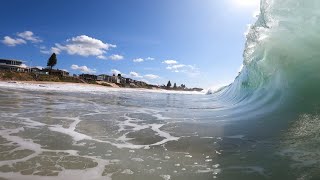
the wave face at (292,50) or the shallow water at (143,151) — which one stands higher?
the wave face at (292,50)

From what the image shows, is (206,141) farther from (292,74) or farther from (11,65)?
(11,65)

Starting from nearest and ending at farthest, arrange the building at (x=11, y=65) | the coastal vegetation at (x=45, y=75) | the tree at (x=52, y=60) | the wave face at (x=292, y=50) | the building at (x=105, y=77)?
the wave face at (x=292, y=50) < the coastal vegetation at (x=45, y=75) < the building at (x=11, y=65) < the tree at (x=52, y=60) < the building at (x=105, y=77)

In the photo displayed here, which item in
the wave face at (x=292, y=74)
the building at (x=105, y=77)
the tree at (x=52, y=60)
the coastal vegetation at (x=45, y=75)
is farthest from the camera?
the building at (x=105, y=77)

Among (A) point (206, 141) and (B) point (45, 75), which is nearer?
(A) point (206, 141)

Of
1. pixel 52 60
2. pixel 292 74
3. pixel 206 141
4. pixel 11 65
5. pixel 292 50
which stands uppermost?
pixel 52 60

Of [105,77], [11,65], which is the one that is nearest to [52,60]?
[11,65]

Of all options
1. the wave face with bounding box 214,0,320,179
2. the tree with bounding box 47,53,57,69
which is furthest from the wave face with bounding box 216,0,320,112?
the tree with bounding box 47,53,57,69

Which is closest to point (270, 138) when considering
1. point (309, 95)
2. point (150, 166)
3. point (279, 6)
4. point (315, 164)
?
point (315, 164)

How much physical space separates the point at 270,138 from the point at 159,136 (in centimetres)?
229

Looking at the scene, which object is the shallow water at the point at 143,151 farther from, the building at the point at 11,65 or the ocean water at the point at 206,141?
the building at the point at 11,65

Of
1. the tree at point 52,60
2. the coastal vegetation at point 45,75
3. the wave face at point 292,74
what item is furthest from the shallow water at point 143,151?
the tree at point 52,60

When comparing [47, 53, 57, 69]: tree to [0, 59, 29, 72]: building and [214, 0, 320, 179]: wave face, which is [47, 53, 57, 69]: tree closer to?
[0, 59, 29, 72]: building

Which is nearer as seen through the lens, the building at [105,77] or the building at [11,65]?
the building at [11,65]

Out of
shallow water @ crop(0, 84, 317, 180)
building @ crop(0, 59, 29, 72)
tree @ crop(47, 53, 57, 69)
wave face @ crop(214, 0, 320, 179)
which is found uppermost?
tree @ crop(47, 53, 57, 69)
